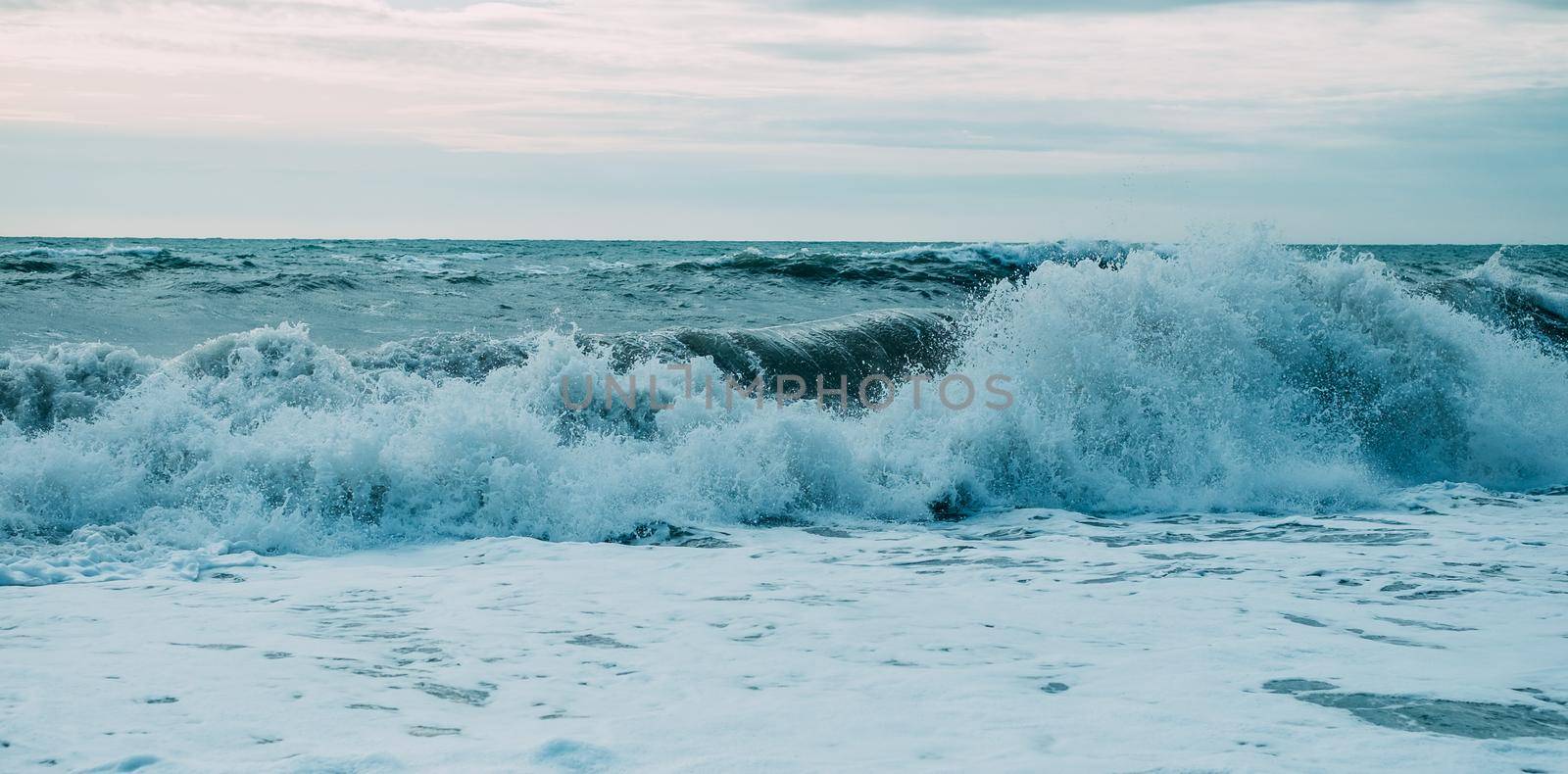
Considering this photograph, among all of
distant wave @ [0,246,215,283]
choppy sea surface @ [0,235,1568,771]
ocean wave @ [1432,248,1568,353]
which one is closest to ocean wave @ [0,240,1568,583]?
choppy sea surface @ [0,235,1568,771]

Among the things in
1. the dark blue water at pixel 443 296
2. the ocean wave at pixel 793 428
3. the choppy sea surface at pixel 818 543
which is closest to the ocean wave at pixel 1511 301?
the dark blue water at pixel 443 296

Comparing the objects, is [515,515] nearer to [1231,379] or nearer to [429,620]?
[429,620]

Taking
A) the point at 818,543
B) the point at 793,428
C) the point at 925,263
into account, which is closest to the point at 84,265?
the point at 925,263

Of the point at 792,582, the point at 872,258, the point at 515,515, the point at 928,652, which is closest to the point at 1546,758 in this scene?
the point at 928,652

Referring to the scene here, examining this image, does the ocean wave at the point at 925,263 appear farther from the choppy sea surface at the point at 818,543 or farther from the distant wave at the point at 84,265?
the distant wave at the point at 84,265

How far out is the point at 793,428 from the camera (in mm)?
6902

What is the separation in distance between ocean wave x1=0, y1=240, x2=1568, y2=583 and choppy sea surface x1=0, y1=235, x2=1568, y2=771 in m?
0.03

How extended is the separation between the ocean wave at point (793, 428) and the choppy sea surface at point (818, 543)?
1.2 inches

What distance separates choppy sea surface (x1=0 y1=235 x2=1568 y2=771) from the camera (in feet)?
9.95

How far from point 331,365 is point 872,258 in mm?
15643

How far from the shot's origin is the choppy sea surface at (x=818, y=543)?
303 centimetres

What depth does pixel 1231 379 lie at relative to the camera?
820 centimetres

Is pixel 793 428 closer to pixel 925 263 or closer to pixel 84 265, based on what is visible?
pixel 84 265

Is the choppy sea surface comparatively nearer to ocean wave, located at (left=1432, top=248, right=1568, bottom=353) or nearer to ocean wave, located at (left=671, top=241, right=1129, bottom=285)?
ocean wave, located at (left=1432, top=248, right=1568, bottom=353)
